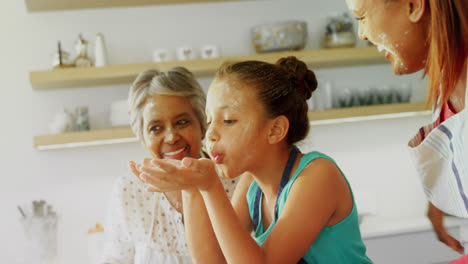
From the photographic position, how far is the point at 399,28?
1.00m

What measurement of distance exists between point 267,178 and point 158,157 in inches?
27.2

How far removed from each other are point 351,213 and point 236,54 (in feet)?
7.60

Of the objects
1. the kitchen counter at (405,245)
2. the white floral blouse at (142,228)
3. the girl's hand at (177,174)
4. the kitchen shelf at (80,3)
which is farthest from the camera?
the kitchen shelf at (80,3)

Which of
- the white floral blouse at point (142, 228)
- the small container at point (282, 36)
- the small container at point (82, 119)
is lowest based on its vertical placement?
the white floral blouse at point (142, 228)

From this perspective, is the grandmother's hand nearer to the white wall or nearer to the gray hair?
the gray hair

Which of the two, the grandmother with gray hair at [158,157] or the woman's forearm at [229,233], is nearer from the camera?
the woman's forearm at [229,233]

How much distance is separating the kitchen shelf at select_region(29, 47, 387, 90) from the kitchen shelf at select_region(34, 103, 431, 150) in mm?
308

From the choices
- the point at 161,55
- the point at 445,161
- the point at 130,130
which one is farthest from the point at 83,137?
the point at 445,161

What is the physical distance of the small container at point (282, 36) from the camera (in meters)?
3.02

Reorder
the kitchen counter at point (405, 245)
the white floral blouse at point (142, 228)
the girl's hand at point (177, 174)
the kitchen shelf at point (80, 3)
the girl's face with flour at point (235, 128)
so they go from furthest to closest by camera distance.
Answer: the kitchen shelf at point (80, 3)
the kitchen counter at point (405, 245)
the white floral blouse at point (142, 228)
the girl's face with flour at point (235, 128)
the girl's hand at point (177, 174)

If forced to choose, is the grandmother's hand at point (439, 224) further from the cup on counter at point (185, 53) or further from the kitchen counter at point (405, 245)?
the cup on counter at point (185, 53)

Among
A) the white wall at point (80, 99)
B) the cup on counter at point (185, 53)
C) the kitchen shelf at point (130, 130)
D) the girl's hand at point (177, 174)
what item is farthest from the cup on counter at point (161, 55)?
the girl's hand at point (177, 174)

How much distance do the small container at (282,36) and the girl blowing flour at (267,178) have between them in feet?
6.17

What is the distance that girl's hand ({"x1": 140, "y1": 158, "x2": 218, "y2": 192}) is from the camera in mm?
916
